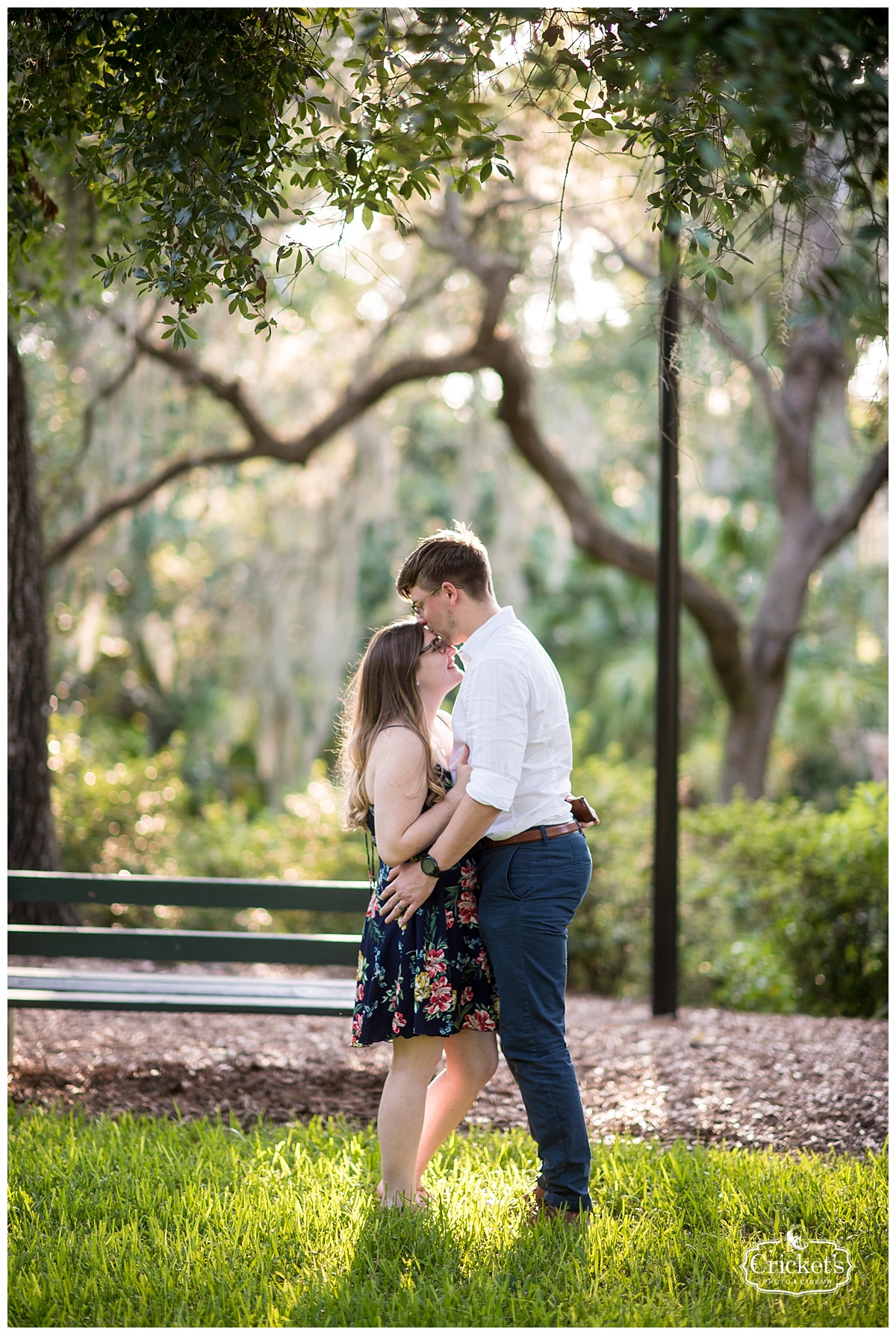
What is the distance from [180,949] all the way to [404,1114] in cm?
149

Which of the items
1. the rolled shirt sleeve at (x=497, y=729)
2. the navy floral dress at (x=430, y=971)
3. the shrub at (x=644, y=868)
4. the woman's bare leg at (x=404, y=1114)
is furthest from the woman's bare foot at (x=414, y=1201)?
the shrub at (x=644, y=868)

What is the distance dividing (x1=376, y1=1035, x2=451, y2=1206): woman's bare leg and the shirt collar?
105 cm

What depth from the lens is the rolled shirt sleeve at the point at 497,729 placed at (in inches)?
108

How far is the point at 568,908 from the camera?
9.55 feet

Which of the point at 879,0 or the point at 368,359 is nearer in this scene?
the point at 879,0

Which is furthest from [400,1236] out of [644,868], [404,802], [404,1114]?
[644,868]

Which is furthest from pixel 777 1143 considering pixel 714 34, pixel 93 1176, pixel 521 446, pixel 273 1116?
pixel 521 446

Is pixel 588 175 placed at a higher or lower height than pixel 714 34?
higher

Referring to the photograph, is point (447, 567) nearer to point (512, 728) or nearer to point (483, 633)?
point (483, 633)

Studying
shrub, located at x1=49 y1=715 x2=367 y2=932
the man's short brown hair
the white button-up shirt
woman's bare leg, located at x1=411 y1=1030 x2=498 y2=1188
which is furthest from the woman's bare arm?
shrub, located at x1=49 y1=715 x2=367 y2=932

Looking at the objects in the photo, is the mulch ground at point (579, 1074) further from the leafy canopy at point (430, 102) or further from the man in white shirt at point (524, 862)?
the leafy canopy at point (430, 102)

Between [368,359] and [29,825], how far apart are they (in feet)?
17.2

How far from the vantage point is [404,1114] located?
9.48ft

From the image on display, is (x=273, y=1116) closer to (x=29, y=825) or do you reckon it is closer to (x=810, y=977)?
(x=29, y=825)
